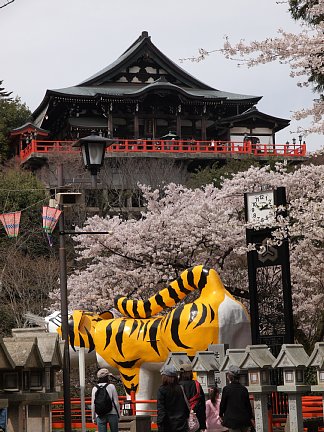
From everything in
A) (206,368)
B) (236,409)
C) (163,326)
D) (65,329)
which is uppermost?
(163,326)

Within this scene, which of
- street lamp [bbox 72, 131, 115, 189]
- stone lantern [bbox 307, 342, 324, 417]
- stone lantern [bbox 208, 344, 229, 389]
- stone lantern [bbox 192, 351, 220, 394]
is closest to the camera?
stone lantern [bbox 307, 342, 324, 417]

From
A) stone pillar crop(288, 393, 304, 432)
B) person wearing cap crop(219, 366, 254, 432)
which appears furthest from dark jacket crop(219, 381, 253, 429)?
stone pillar crop(288, 393, 304, 432)

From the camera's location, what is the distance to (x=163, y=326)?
1978 centimetres

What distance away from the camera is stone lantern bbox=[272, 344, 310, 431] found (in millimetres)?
14828

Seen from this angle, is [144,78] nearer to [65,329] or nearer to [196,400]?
[65,329]

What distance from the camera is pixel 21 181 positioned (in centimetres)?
4050

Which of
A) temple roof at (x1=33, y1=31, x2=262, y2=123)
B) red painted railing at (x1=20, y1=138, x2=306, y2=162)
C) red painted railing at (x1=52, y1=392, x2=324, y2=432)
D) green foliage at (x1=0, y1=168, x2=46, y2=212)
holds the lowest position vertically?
red painted railing at (x1=52, y1=392, x2=324, y2=432)

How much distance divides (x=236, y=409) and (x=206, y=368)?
4625 millimetres

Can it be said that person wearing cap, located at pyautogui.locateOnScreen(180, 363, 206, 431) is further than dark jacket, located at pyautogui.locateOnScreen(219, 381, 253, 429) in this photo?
No

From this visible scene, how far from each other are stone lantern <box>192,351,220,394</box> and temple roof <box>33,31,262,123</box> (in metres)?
34.8

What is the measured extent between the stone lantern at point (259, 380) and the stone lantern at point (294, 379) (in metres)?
0.38

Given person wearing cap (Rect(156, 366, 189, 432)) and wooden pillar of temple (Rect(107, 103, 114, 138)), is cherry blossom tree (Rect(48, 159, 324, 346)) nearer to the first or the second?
person wearing cap (Rect(156, 366, 189, 432))

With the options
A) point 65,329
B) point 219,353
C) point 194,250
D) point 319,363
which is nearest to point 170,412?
point 319,363

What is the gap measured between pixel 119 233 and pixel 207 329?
827cm
